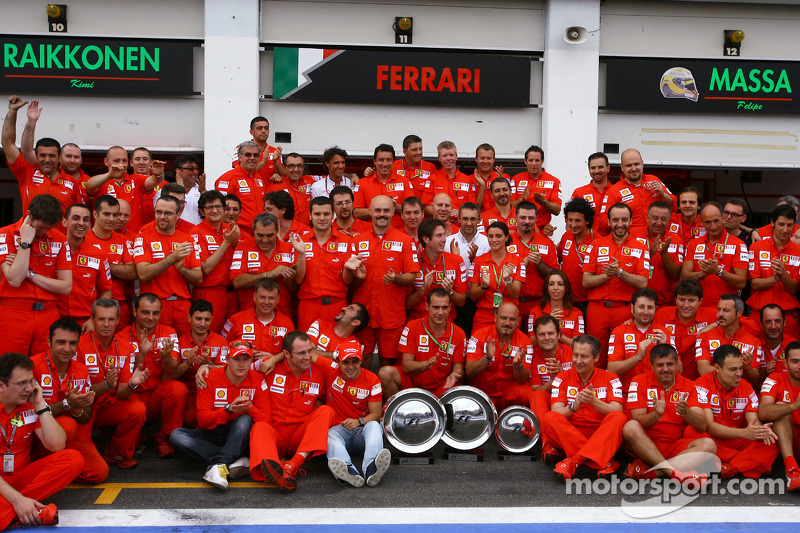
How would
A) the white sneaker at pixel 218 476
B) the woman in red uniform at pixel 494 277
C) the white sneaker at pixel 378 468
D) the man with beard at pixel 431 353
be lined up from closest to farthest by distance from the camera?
1. the white sneaker at pixel 218 476
2. the white sneaker at pixel 378 468
3. the man with beard at pixel 431 353
4. the woman in red uniform at pixel 494 277

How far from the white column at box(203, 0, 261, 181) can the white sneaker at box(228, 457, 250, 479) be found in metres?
5.86

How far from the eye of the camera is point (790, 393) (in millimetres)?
6746

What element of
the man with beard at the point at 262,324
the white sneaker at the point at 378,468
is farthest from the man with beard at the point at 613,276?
the man with beard at the point at 262,324

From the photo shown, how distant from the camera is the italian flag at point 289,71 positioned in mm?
11750

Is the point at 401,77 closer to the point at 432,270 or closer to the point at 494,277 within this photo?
the point at 432,270

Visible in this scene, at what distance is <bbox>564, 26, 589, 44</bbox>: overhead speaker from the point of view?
39.2 ft

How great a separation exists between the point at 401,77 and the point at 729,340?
6.53 m

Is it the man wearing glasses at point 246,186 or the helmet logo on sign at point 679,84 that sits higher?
the helmet logo on sign at point 679,84

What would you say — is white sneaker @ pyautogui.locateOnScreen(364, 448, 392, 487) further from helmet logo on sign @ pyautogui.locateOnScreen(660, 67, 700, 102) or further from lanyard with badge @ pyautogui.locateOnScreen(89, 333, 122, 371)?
helmet logo on sign @ pyautogui.locateOnScreen(660, 67, 700, 102)

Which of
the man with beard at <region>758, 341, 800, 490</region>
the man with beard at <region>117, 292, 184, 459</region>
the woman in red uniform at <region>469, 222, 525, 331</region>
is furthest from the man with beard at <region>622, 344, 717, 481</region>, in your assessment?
the man with beard at <region>117, 292, 184, 459</region>

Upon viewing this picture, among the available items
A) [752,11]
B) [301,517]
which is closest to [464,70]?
[752,11]

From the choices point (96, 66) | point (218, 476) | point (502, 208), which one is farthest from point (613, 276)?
point (96, 66)

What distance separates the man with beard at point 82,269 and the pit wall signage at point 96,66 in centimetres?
487

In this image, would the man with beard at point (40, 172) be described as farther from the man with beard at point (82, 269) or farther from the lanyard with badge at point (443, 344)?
the lanyard with badge at point (443, 344)
